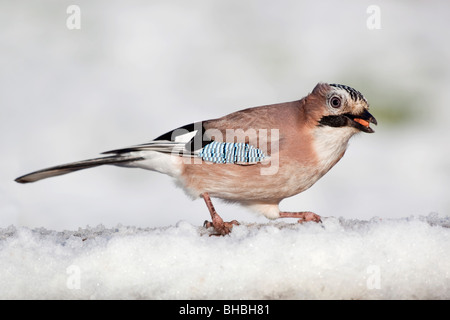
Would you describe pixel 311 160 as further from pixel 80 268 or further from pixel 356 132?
pixel 80 268

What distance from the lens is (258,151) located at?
2625 millimetres

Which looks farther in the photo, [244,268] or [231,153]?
[231,153]

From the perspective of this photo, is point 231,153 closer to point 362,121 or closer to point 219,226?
point 219,226

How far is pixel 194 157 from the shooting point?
107 inches

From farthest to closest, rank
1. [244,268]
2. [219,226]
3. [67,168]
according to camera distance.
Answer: [67,168]
[219,226]
[244,268]

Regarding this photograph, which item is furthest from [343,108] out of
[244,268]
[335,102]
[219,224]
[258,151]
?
[244,268]

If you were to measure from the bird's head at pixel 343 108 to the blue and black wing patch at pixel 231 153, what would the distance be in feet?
1.01

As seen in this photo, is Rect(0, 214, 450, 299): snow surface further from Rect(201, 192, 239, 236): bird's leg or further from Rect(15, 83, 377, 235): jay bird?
Rect(15, 83, 377, 235): jay bird

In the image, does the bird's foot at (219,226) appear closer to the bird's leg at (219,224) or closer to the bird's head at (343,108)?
the bird's leg at (219,224)

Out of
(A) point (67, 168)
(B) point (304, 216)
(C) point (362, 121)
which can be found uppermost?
(C) point (362, 121)

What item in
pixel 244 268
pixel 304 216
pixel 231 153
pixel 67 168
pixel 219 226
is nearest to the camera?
pixel 244 268

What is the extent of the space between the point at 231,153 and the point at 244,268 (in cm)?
94

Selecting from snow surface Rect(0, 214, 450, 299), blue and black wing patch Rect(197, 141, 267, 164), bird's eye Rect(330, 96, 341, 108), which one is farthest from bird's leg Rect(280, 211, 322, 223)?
snow surface Rect(0, 214, 450, 299)

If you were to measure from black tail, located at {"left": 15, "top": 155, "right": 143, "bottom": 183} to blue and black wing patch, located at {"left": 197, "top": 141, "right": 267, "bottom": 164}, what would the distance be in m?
0.36
